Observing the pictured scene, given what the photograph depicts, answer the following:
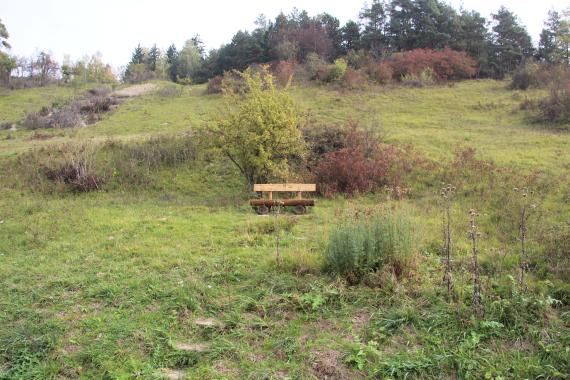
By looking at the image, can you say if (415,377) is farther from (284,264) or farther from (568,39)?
(568,39)

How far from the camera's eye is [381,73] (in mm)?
35500

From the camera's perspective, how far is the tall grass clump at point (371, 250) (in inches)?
244

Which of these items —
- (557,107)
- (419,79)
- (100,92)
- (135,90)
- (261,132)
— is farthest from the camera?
(135,90)

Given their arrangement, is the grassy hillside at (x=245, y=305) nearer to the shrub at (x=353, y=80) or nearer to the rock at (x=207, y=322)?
the rock at (x=207, y=322)

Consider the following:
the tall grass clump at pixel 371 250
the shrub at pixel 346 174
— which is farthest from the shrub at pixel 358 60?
the tall grass clump at pixel 371 250

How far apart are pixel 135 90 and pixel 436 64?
2505 cm

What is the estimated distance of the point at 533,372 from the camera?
13.7 feet

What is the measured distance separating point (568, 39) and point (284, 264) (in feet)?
149

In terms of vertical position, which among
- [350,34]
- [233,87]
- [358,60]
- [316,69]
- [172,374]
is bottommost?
[172,374]

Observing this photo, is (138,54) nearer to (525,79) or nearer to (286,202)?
(525,79)

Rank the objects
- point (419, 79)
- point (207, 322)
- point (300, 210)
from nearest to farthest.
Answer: point (207, 322) < point (300, 210) < point (419, 79)

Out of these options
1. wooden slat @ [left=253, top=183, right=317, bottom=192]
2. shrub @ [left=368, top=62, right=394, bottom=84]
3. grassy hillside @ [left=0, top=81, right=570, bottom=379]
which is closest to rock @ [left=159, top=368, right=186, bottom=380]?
grassy hillside @ [left=0, top=81, right=570, bottom=379]

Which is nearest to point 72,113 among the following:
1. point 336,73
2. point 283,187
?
point 336,73

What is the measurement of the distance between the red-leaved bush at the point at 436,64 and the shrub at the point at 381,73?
1.12m
